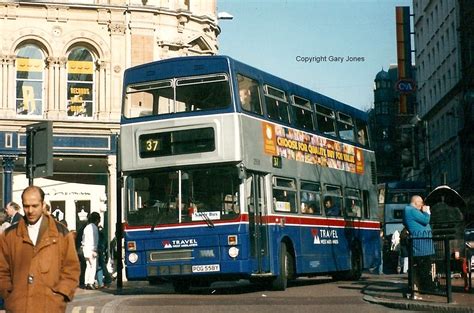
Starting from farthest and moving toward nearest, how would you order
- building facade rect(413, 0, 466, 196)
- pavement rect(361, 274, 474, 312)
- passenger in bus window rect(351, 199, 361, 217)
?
building facade rect(413, 0, 466, 196)
passenger in bus window rect(351, 199, 361, 217)
pavement rect(361, 274, 474, 312)

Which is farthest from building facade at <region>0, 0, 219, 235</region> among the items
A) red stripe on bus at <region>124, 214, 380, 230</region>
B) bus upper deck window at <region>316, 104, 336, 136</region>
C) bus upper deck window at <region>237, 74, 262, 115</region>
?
bus upper deck window at <region>237, 74, 262, 115</region>

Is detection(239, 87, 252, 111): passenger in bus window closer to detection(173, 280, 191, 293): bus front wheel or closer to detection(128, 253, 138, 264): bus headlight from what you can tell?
detection(128, 253, 138, 264): bus headlight

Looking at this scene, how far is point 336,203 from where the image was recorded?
77.7ft

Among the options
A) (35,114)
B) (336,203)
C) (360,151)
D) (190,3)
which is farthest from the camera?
(190,3)

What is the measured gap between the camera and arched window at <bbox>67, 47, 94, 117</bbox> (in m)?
38.0

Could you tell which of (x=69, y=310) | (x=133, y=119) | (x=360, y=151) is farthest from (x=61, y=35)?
(x=69, y=310)

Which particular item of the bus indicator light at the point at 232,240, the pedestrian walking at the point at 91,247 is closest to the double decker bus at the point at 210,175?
the bus indicator light at the point at 232,240

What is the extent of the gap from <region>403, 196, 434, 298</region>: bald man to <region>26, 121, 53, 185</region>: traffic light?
6224 millimetres

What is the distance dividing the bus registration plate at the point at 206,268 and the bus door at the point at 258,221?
699 millimetres

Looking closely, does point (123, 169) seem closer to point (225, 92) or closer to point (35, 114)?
point (225, 92)

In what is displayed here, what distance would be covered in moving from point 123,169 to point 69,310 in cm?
420

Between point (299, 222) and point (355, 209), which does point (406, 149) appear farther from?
point (355, 209)

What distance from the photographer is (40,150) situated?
1789 centimetres

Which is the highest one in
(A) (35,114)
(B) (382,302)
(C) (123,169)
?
(A) (35,114)
